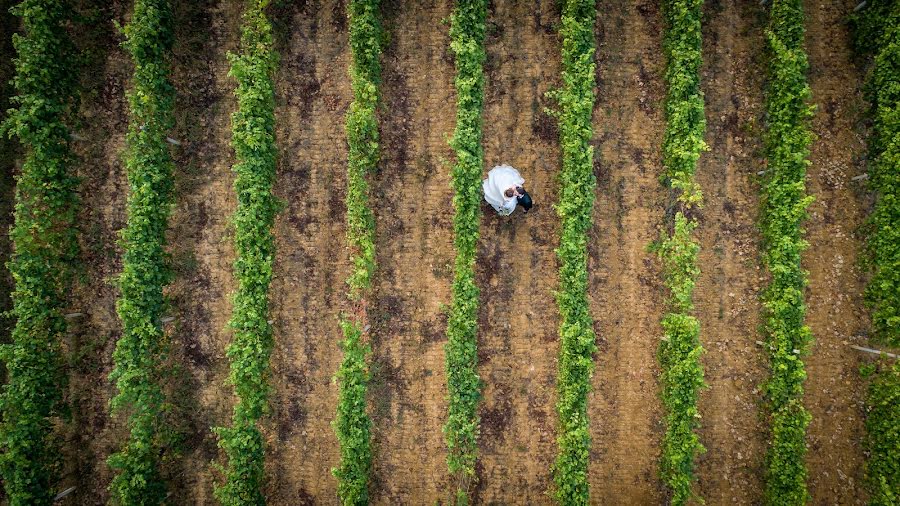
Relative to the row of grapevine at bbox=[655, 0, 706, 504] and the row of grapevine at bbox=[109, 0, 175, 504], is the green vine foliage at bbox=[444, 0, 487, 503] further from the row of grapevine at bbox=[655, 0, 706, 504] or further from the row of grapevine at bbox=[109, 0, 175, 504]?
the row of grapevine at bbox=[109, 0, 175, 504]

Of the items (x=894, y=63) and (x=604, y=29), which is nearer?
(x=894, y=63)

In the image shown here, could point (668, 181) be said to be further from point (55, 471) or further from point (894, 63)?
point (55, 471)

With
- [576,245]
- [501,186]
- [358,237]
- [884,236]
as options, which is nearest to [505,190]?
[501,186]

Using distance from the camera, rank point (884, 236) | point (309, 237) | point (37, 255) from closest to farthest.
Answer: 1. point (884, 236)
2. point (37, 255)
3. point (309, 237)

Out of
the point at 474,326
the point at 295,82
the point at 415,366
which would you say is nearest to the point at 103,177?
the point at 295,82

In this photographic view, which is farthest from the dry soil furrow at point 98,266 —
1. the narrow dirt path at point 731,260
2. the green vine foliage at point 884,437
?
the green vine foliage at point 884,437

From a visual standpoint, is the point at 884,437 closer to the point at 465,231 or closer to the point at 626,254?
the point at 626,254

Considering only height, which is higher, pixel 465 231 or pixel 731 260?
pixel 465 231

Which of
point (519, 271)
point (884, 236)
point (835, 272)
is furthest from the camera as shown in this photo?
point (519, 271)
